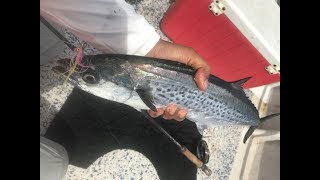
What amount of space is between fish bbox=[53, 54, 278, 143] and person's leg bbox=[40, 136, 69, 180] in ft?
1.39

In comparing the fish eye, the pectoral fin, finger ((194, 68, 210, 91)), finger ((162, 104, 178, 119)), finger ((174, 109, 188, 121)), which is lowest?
finger ((174, 109, 188, 121))

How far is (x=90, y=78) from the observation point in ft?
5.44

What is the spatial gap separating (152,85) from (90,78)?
0.35 m

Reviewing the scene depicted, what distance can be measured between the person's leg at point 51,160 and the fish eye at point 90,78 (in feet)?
1.52

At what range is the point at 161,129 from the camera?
7.87 ft

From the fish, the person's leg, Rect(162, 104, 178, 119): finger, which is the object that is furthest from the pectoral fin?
the person's leg

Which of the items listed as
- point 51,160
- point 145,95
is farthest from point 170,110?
point 51,160

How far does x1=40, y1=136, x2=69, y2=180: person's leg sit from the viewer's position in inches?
66.6

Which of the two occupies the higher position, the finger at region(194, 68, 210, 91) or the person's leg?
the person's leg

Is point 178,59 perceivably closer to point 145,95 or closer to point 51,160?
point 145,95

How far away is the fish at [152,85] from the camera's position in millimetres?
1669

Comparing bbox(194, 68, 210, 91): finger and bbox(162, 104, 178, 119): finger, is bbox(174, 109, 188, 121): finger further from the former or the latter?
bbox(194, 68, 210, 91): finger

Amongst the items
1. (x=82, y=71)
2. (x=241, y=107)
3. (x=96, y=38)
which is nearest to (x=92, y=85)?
(x=82, y=71)

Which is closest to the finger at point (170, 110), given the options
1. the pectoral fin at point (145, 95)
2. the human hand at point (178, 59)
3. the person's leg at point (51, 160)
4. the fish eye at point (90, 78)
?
the human hand at point (178, 59)
